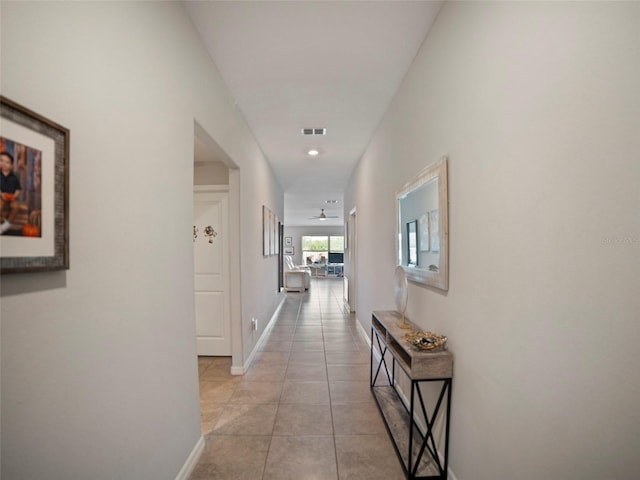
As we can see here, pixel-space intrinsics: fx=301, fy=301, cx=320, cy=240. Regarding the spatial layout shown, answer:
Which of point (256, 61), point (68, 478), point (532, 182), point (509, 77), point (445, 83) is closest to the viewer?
point (68, 478)

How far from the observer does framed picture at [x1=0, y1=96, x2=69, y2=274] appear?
0.71 metres

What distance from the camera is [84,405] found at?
97 centimetres

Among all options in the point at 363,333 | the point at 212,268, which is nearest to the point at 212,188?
the point at 212,268

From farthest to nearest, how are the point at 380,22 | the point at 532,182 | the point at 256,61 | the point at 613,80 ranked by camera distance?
the point at 256,61 < the point at 380,22 < the point at 532,182 < the point at 613,80

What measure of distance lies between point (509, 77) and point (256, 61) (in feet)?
5.77

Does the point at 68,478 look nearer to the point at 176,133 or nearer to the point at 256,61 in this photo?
the point at 176,133

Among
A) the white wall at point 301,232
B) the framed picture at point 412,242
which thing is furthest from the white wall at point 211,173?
the white wall at point 301,232

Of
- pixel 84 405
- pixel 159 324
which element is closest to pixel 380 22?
pixel 159 324

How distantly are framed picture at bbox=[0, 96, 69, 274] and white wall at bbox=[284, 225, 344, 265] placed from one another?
1565 centimetres

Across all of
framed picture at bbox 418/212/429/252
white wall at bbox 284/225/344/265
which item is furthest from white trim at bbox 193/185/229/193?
white wall at bbox 284/225/344/265

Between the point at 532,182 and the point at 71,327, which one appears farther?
the point at 532,182

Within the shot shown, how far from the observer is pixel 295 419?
235 centimetres

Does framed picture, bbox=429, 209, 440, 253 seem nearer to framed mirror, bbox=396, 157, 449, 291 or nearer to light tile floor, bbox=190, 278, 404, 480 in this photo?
framed mirror, bbox=396, 157, 449, 291

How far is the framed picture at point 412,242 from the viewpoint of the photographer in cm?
216
